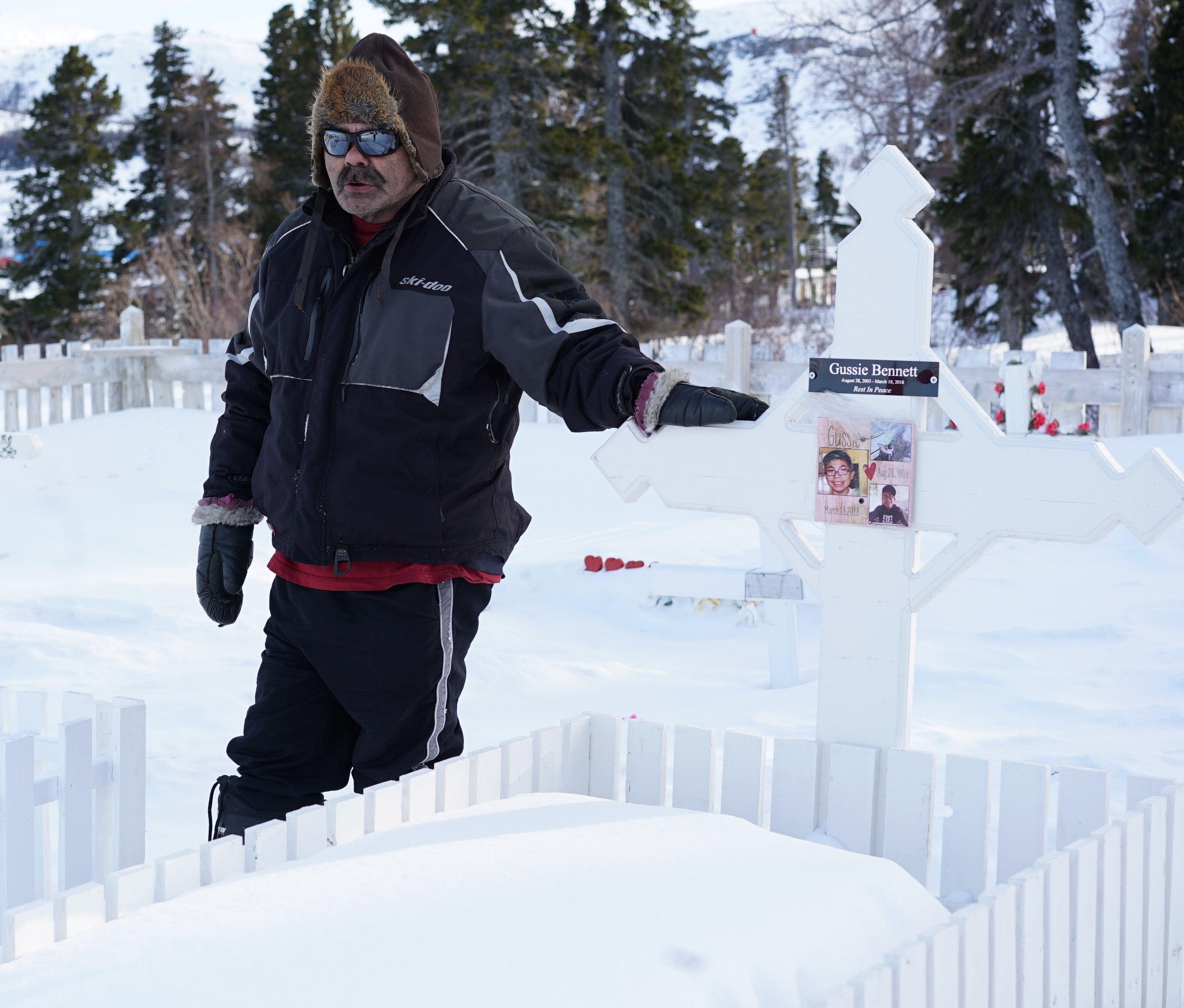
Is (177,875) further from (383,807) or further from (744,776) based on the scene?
(744,776)

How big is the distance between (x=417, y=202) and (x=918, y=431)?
1.10 meters

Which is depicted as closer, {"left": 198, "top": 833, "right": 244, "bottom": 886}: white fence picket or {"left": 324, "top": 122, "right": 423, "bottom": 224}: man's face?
{"left": 198, "top": 833, "right": 244, "bottom": 886}: white fence picket

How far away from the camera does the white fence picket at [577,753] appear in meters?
2.57

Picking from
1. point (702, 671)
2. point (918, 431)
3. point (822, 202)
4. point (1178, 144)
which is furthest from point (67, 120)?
→ point (822, 202)

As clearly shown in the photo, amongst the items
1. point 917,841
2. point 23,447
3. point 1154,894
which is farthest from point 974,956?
point 23,447

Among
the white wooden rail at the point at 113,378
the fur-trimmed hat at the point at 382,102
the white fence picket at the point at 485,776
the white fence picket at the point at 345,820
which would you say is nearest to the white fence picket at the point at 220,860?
the white fence picket at the point at 345,820

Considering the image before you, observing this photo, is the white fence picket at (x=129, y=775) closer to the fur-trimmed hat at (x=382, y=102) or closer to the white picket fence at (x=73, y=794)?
the white picket fence at (x=73, y=794)

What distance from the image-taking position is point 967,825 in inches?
94.0

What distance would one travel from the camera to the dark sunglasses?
102 inches

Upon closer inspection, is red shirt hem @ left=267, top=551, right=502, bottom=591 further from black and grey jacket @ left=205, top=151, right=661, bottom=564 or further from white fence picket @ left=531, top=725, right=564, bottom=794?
white fence picket @ left=531, top=725, right=564, bottom=794

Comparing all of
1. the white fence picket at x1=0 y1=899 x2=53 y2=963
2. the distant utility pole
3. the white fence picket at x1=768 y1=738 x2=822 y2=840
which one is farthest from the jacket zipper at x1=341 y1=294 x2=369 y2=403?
the distant utility pole

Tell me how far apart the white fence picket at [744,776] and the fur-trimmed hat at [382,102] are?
1.31 m

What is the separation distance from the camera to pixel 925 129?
57.0ft

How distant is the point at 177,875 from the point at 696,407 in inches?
46.3
